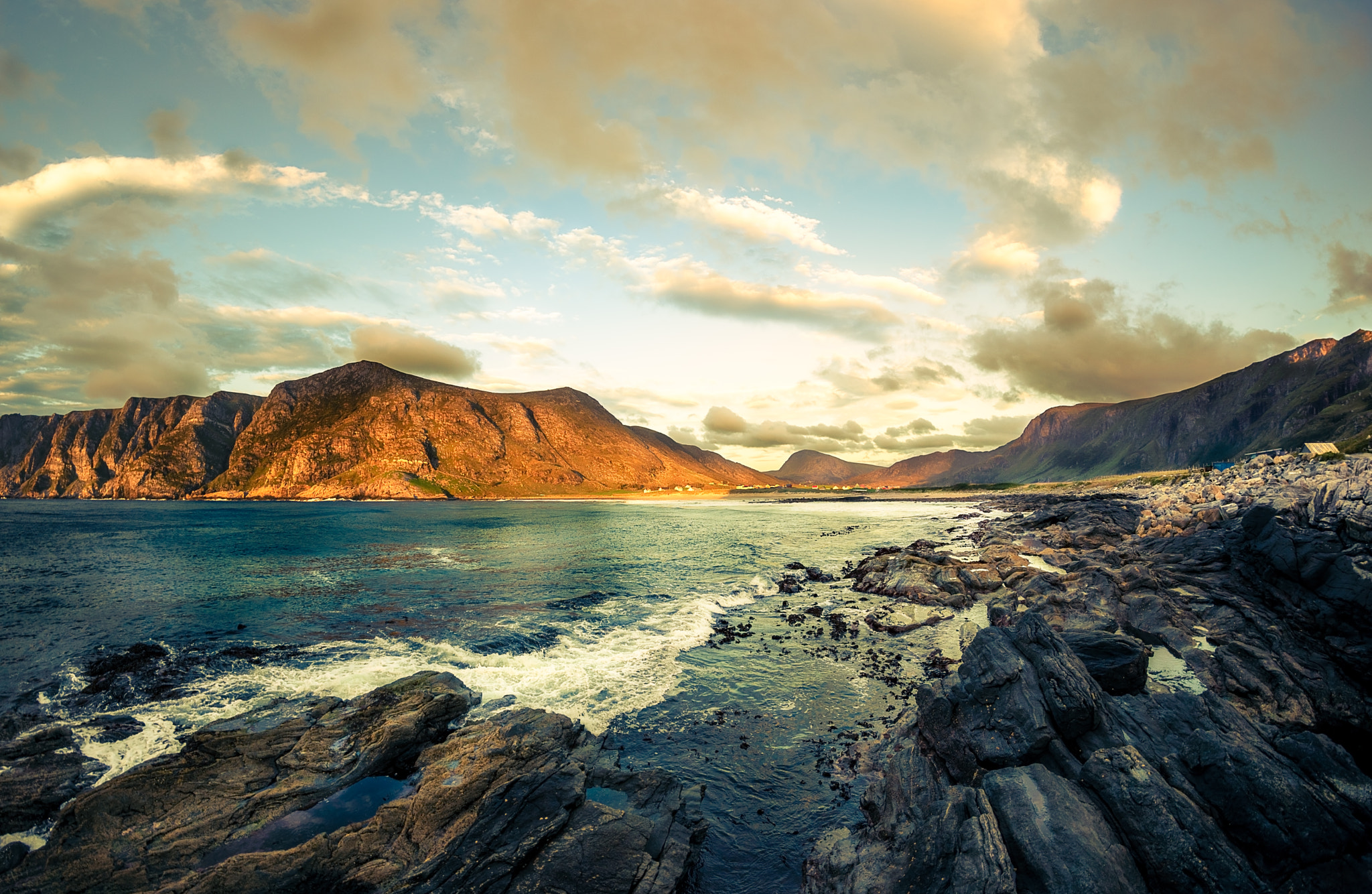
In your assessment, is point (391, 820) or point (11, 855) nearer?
point (11, 855)

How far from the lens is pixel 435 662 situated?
27.5 meters

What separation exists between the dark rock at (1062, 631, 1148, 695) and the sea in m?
7.29

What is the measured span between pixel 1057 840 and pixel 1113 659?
35.5 ft

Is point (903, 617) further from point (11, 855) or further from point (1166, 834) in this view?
point (11, 855)

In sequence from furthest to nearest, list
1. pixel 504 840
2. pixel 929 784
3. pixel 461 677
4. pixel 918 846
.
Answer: pixel 461 677 < pixel 929 784 < pixel 504 840 < pixel 918 846

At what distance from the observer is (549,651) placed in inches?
1171

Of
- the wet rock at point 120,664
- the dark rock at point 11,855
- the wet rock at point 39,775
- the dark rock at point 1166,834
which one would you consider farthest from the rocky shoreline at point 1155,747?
the wet rock at point 120,664

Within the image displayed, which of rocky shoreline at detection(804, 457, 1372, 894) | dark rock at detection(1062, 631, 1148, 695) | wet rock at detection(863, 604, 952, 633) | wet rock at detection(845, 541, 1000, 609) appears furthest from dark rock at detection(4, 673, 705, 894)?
wet rock at detection(845, 541, 1000, 609)

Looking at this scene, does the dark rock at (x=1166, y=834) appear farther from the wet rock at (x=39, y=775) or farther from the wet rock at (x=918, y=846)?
the wet rock at (x=39, y=775)

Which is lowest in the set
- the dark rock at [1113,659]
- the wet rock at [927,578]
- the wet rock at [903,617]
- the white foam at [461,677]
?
the white foam at [461,677]

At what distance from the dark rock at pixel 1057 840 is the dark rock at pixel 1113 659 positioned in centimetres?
750

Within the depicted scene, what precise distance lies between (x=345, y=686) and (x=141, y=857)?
40.1 ft

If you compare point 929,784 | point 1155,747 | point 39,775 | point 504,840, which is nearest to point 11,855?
point 39,775

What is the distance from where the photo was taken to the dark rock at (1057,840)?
9289 millimetres
